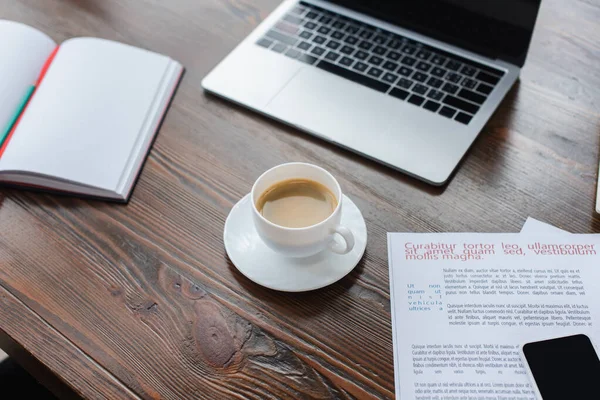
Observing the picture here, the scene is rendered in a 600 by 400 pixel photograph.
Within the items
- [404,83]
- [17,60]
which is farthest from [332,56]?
[17,60]

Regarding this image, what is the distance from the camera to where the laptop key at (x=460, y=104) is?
80cm

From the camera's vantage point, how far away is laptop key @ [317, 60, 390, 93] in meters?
0.84

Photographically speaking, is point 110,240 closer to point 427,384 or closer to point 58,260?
point 58,260

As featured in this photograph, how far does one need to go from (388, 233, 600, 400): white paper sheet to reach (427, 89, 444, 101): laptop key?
9.0 inches

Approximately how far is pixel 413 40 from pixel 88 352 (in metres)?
0.65

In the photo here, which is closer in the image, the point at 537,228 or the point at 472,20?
the point at 537,228

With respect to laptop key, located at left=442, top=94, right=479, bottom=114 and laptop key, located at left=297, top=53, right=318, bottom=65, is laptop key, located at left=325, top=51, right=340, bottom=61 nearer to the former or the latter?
laptop key, located at left=297, top=53, right=318, bottom=65

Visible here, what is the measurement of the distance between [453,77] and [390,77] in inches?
3.6

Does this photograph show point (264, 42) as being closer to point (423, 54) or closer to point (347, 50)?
point (347, 50)

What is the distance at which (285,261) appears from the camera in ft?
2.21

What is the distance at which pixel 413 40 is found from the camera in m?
0.90

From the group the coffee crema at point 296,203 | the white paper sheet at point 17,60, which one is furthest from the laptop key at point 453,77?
the white paper sheet at point 17,60

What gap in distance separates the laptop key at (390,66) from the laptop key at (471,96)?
0.11 m

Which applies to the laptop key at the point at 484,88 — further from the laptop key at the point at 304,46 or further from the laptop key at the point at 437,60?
the laptop key at the point at 304,46
